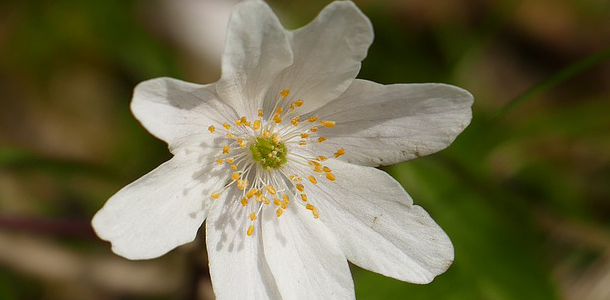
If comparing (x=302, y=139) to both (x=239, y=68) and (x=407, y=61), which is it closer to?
(x=239, y=68)

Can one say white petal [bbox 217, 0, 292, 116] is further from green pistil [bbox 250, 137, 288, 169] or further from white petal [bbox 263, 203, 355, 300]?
white petal [bbox 263, 203, 355, 300]

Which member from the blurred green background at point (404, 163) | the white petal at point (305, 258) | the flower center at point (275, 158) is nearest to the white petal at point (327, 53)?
the flower center at point (275, 158)

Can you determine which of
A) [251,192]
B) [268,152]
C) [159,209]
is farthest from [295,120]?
[159,209]

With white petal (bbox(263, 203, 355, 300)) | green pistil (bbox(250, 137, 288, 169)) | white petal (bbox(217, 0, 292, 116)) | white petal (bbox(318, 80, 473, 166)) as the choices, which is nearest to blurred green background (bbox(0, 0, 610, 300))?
white petal (bbox(263, 203, 355, 300))

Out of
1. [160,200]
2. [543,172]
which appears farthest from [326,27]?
[543,172]

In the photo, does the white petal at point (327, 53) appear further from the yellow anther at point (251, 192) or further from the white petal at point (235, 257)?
the white petal at point (235, 257)
